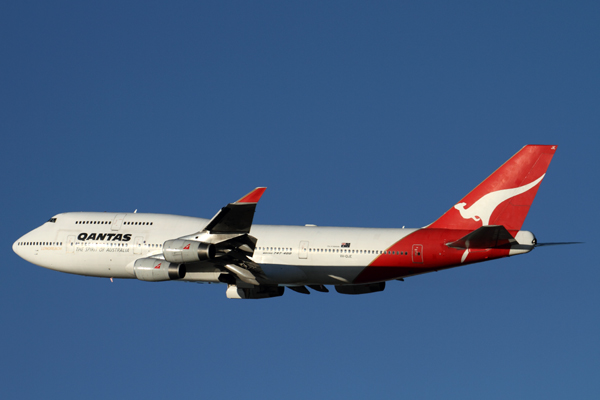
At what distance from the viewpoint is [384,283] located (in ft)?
146

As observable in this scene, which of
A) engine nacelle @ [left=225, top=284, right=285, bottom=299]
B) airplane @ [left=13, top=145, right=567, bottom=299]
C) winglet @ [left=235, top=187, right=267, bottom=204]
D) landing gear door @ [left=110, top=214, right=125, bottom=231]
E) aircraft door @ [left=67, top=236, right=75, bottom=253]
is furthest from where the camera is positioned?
aircraft door @ [left=67, top=236, right=75, bottom=253]

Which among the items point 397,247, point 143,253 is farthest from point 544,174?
point 143,253

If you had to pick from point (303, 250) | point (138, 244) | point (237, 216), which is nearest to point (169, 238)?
point (138, 244)

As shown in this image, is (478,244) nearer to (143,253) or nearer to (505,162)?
(505,162)

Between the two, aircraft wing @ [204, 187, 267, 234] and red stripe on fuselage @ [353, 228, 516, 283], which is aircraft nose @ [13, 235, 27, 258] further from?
red stripe on fuselage @ [353, 228, 516, 283]

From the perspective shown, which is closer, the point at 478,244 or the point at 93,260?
the point at 478,244

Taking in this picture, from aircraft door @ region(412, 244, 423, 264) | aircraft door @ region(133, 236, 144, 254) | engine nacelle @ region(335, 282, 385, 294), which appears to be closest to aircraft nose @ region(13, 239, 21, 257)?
aircraft door @ region(133, 236, 144, 254)

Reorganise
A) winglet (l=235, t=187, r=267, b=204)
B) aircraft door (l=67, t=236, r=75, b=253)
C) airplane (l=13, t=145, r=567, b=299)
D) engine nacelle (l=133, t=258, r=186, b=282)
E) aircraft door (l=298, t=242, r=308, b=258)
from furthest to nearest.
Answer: aircraft door (l=67, t=236, r=75, b=253), aircraft door (l=298, t=242, r=308, b=258), engine nacelle (l=133, t=258, r=186, b=282), airplane (l=13, t=145, r=567, b=299), winglet (l=235, t=187, r=267, b=204)

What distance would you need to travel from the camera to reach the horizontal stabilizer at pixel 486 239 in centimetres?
3625

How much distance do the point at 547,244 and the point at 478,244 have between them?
333cm

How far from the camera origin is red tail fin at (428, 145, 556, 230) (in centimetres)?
3928

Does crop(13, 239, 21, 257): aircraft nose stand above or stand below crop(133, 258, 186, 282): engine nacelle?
above

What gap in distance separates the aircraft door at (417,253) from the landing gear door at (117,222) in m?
17.8

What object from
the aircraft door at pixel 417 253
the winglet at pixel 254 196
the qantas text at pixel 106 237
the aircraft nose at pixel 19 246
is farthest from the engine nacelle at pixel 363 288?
the aircraft nose at pixel 19 246
